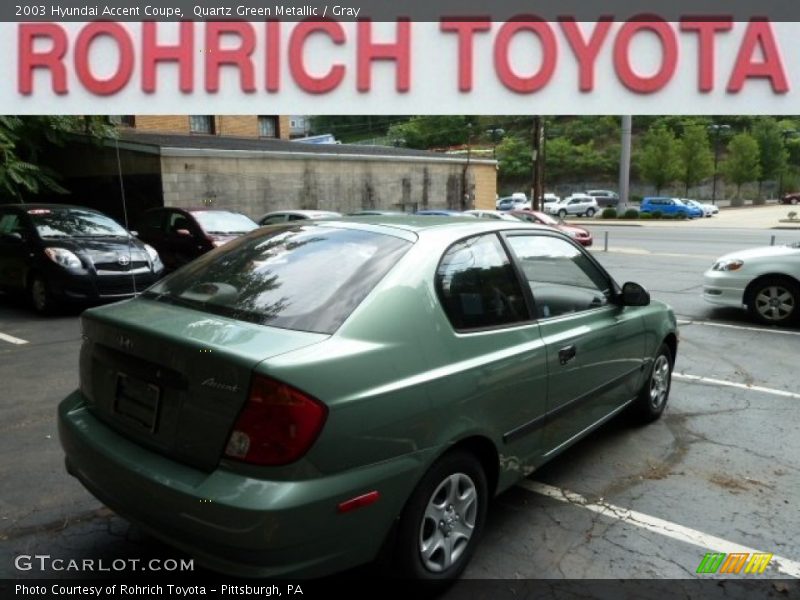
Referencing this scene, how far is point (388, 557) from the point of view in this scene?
229 cm

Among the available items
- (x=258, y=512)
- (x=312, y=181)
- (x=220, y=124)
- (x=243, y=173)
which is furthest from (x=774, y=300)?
(x=220, y=124)

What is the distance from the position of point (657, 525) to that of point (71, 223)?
8351 millimetres

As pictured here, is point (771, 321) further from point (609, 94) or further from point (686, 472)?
point (686, 472)

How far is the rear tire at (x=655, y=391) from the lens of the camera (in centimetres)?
428

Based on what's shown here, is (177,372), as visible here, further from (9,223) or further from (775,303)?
(9,223)

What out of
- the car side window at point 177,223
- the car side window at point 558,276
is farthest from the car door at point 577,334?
the car side window at point 177,223

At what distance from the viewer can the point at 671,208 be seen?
147 feet

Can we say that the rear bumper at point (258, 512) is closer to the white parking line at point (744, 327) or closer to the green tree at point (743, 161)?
the white parking line at point (744, 327)

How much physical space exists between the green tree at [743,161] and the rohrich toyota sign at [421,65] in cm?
6077

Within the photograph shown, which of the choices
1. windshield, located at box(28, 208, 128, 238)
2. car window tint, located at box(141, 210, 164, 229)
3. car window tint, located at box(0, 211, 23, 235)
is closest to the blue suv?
car window tint, located at box(141, 210, 164, 229)

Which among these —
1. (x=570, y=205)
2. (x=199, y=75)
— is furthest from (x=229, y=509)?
(x=570, y=205)

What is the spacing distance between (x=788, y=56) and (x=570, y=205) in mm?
44145

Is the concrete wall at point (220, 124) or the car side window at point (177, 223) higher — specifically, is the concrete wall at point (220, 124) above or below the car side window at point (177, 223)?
above

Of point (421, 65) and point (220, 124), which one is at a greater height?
point (220, 124)
